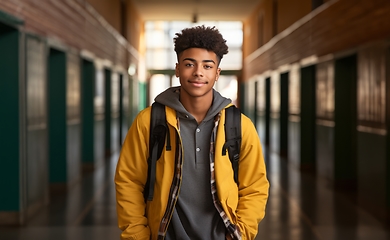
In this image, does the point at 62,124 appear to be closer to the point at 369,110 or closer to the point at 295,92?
the point at 369,110

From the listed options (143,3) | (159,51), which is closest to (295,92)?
(143,3)

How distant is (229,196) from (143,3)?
1905 centimetres

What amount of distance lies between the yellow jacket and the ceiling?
1814cm

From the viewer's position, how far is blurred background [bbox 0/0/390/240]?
698cm

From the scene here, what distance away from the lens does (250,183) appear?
257 centimetres

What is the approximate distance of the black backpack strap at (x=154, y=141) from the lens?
2455 millimetres

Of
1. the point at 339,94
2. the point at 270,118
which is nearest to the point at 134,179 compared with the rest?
the point at 339,94

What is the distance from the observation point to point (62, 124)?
9602 millimetres

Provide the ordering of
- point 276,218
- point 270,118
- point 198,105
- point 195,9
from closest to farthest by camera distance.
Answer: point 198,105
point 276,218
point 270,118
point 195,9

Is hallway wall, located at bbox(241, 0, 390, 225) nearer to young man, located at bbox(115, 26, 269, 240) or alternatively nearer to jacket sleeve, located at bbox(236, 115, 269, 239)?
jacket sleeve, located at bbox(236, 115, 269, 239)

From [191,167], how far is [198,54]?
0.44m

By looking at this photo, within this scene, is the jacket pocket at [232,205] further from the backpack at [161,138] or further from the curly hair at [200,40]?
the curly hair at [200,40]

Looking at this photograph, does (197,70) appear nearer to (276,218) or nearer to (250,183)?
(250,183)

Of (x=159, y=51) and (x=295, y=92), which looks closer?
(x=295, y=92)
